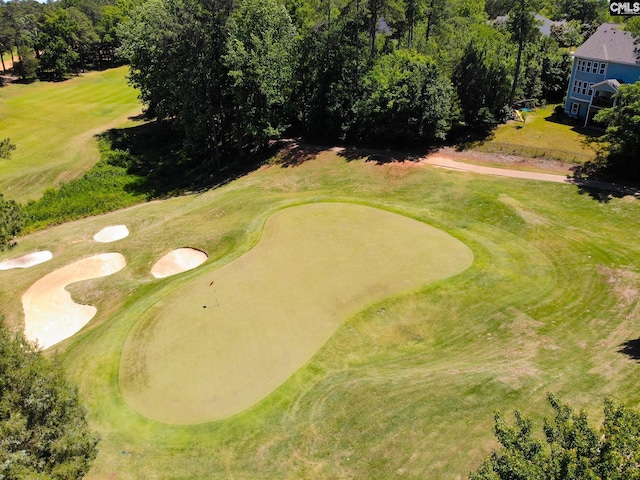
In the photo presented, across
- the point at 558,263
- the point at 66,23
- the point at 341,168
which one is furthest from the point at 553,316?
the point at 66,23

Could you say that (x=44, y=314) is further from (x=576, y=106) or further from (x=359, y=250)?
(x=576, y=106)

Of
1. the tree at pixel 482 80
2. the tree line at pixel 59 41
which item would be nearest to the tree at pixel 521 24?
the tree at pixel 482 80

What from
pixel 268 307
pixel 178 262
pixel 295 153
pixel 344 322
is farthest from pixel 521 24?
pixel 268 307

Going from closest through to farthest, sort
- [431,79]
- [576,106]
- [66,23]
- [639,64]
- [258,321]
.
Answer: [258,321]
[431,79]
[639,64]
[576,106]
[66,23]

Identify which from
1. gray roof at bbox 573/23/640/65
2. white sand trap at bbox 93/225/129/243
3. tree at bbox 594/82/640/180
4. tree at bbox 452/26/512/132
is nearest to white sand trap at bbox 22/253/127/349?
white sand trap at bbox 93/225/129/243

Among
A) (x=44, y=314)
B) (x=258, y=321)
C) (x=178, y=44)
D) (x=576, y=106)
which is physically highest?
(x=178, y=44)

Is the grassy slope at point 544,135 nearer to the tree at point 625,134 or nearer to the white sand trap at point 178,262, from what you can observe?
the tree at point 625,134

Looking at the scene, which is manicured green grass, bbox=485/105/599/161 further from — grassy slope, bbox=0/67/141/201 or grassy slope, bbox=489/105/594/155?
grassy slope, bbox=0/67/141/201
